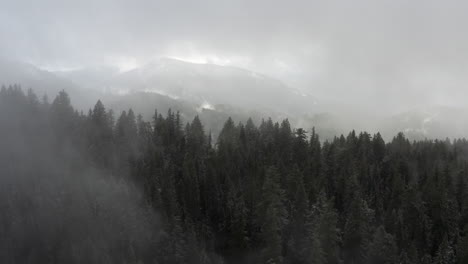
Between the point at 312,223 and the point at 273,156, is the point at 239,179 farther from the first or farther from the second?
the point at 312,223

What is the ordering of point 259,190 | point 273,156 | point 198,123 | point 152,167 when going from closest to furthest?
1. point 259,190
2. point 152,167
3. point 273,156
4. point 198,123

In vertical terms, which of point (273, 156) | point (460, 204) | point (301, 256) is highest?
point (273, 156)

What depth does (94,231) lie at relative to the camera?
114m

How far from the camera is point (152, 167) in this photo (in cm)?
13312

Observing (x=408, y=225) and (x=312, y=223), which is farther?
(x=408, y=225)

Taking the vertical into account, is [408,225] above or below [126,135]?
below

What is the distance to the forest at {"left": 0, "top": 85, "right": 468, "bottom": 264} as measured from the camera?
110 m

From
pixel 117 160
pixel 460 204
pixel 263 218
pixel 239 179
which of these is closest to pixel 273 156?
pixel 239 179

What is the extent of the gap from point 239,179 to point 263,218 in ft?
79.8

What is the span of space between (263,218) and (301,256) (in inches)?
493

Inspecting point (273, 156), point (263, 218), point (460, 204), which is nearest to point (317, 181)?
point (273, 156)

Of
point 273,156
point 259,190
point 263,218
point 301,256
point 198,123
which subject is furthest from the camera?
point 198,123

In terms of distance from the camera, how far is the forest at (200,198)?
110 m

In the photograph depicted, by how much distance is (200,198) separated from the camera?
427ft
